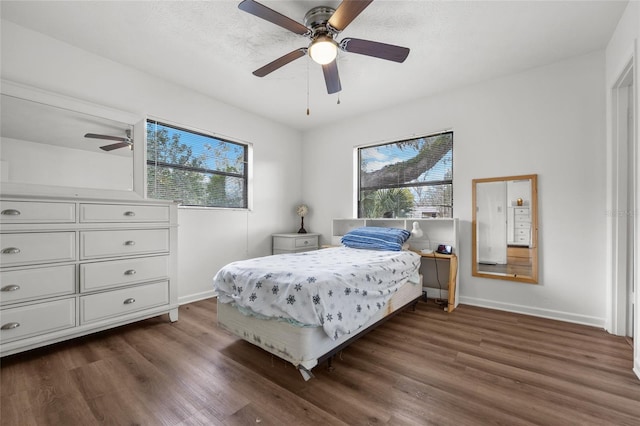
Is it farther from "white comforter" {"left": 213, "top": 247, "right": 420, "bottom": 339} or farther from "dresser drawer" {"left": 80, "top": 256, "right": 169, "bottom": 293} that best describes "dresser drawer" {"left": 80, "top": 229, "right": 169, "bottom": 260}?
"white comforter" {"left": 213, "top": 247, "right": 420, "bottom": 339}

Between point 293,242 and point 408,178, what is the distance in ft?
6.14

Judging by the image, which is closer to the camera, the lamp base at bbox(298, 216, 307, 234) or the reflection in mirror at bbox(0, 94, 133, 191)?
the reflection in mirror at bbox(0, 94, 133, 191)

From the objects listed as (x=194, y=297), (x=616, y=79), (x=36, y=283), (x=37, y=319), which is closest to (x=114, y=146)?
(x=36, y=283)

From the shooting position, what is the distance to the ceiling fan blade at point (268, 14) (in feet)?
5.38

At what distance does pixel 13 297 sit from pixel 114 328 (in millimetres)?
851

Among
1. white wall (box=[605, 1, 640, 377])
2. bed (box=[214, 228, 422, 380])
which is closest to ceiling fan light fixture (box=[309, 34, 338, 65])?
bed (box=[214, 228, 422, 380])

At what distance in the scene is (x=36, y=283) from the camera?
6.52 feet

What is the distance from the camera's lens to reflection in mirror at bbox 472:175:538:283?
2906 mm

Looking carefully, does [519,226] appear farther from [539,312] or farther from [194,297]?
[194,297]

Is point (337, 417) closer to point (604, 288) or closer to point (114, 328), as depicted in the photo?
point (114, 328)

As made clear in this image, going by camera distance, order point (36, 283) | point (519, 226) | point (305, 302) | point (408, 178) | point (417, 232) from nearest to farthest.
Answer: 1. point (305, 302)
2. point (36, 283)
3. point (519, 226)
4. point (417, 232)
5. point (408, 178)

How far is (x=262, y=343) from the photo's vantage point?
6.28 ft

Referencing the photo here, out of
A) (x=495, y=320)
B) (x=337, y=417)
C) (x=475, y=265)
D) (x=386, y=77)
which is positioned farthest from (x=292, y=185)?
(x=337, y=417)

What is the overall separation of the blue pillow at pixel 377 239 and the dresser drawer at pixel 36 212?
2.62 meters
